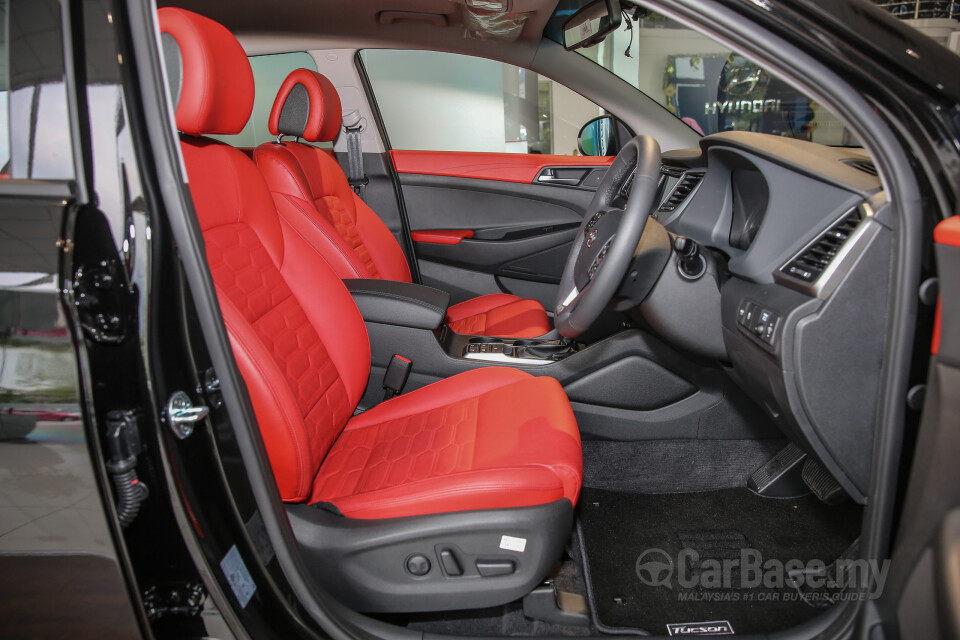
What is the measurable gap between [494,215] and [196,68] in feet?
6.54

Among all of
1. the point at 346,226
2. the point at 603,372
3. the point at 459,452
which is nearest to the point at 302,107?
the point at 346,226

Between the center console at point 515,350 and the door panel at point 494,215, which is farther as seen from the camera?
the door panel at point 494,215

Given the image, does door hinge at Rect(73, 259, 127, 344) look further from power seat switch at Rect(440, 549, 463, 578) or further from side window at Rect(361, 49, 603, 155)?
side window at Rect(361, 49, 603, 155)

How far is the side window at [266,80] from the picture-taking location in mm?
2852

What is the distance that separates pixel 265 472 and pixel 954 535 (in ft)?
3.02

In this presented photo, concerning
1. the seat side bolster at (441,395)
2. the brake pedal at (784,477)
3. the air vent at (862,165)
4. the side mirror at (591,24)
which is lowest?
the brake pedal at (784,477)

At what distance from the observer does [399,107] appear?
3920 millimetres

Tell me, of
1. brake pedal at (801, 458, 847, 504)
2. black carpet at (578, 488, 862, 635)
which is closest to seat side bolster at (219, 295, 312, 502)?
black carpet at (578, 488, 862, 635)

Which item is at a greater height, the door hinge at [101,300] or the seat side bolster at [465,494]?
the door hinge at [101,300]

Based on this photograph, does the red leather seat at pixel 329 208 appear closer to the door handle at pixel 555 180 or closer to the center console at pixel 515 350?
the center console at pixel 515 350

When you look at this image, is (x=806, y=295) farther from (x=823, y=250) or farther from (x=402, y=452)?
(x=402, y=452)

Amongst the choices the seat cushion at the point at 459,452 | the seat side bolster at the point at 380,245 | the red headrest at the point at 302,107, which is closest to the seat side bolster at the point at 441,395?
the seat cushion at the point at 459,452

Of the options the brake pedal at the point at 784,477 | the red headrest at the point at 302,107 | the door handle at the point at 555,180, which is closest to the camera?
the brake pedal at the point at 784,477

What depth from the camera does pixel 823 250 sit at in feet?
3.31
